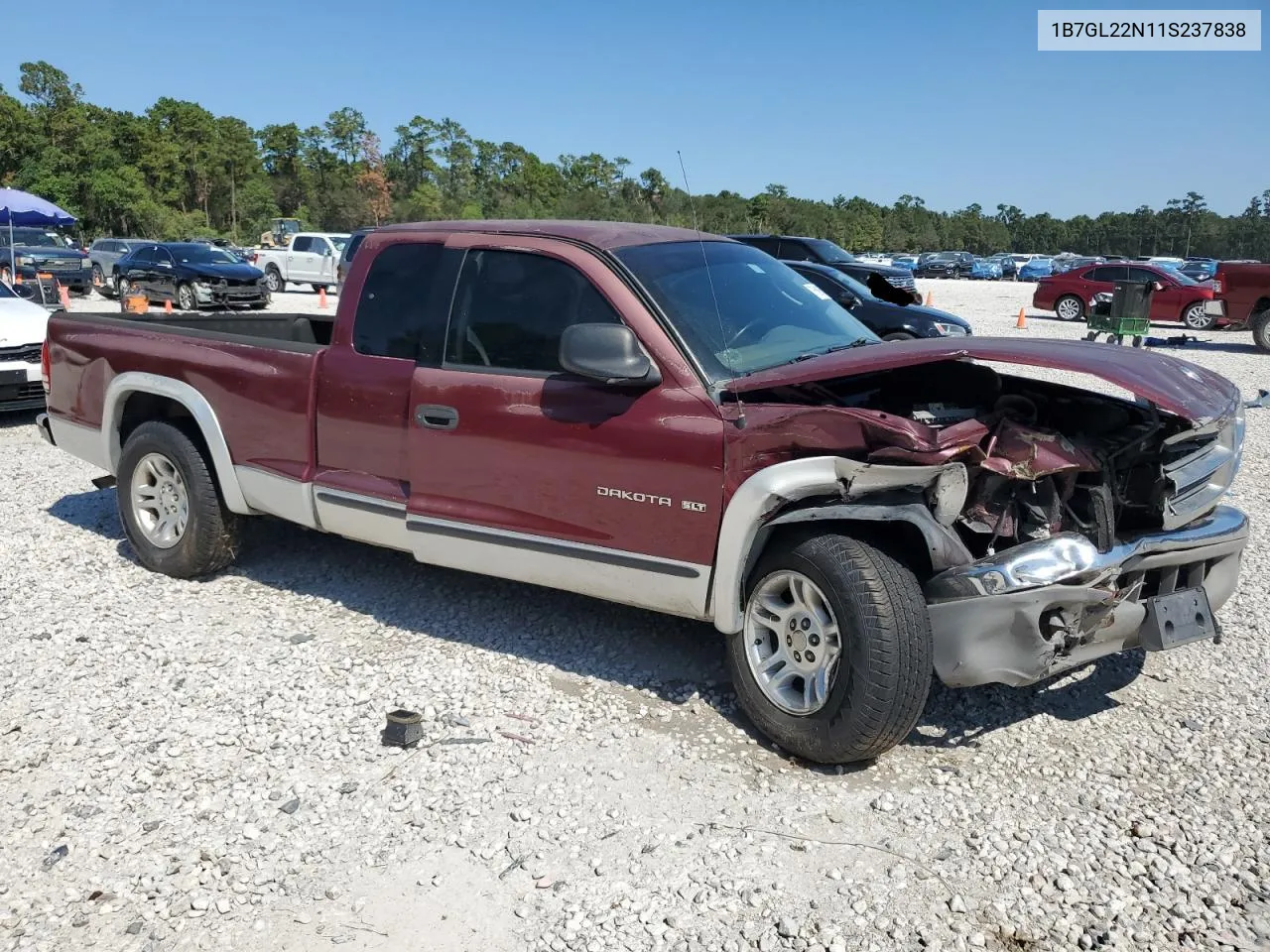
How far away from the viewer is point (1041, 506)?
Answer: 3.68m

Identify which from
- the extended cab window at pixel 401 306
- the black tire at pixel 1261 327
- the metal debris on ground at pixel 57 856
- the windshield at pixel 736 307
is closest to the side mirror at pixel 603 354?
the windshield at pixel 736 307

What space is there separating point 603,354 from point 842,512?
1059mm

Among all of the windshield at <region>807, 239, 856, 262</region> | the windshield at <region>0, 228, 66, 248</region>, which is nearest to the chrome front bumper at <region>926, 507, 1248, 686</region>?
the windshield at <region>807, 239, 856, 262</region>

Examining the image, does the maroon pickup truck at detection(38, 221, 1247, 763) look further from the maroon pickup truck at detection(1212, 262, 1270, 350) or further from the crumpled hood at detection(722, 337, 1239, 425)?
the maroon pickup truck at detection(1212, 262, 1270, 350)

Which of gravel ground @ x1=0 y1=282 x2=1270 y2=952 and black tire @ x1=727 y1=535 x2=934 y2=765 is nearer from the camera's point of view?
gravel ground @ x1=0 y1=282 x2=1270 y2=952

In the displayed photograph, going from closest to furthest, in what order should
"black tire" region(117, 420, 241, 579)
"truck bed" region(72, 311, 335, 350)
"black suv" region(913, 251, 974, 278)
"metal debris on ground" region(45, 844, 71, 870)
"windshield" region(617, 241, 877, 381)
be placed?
"metal debris on ground" region(45, 844, 71, 870), "windshield" region(617, 241, 877, 381), "black tire" region(117, 420, 241, 579), "truck bed" region(72, 311, 335, 350), "black suv" region(913, 251, 974, 278)

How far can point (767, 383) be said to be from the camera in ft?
12.2

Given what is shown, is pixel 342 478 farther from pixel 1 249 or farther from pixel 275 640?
pixel 1 249

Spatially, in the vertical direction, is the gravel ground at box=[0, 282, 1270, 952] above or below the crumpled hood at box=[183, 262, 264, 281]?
below

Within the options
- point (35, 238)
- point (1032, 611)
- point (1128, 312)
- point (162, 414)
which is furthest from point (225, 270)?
point (1032, 611)

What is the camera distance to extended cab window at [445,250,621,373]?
4.20 m

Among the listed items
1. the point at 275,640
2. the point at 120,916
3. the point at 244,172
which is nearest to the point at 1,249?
the point at 275,640

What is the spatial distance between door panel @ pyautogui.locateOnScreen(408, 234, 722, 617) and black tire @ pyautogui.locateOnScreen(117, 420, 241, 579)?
4.88ft

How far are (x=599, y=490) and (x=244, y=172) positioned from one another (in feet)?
A: 282
